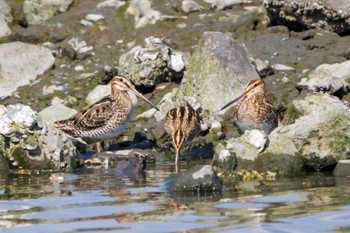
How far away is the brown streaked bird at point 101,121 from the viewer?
587 inches

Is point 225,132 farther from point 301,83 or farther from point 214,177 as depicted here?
point 214,177

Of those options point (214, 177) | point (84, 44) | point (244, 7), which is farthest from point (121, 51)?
point (214, 177)

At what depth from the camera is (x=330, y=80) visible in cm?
1546

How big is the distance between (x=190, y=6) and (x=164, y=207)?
10.5m

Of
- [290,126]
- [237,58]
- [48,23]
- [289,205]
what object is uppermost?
[48,23]

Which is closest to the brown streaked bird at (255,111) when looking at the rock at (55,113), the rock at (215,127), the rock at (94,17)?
the rock at (215,127)

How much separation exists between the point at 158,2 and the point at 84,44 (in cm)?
177

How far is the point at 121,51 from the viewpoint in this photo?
18844 mm

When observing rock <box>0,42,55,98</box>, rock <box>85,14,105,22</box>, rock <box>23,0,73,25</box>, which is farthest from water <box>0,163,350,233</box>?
rock <box>23,0,73,25</box>

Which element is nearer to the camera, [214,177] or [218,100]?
[214,177]

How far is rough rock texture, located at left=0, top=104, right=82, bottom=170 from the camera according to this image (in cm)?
1327

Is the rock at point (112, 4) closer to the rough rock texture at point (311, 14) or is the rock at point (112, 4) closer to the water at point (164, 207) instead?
the rough rock texture at point (311, 14)

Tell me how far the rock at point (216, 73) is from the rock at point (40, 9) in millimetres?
5117

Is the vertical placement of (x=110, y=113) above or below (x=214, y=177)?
above
